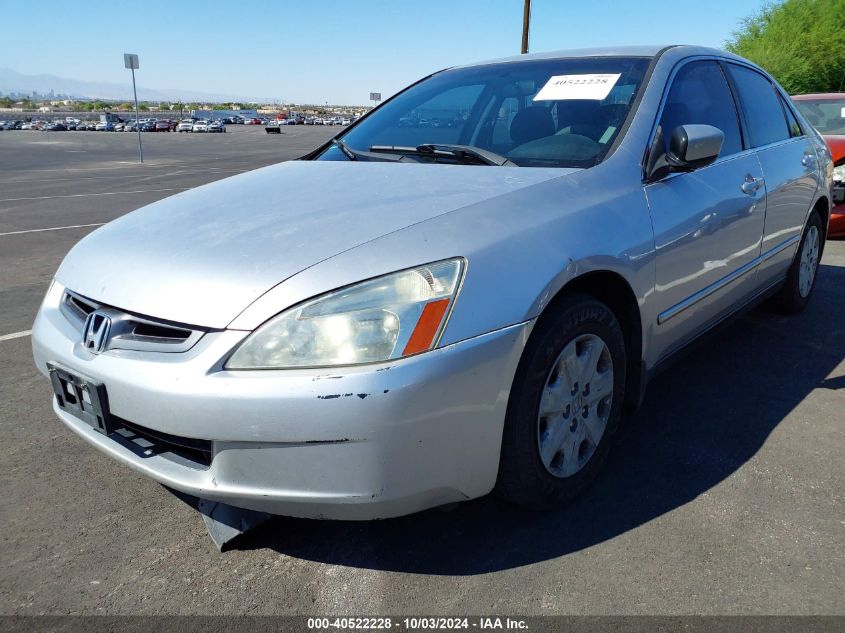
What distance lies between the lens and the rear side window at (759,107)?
3.43 meters

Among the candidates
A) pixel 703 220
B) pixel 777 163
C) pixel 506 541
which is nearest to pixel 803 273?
pixel 777 163

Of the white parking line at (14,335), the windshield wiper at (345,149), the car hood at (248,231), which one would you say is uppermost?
the windshield wiper at (345,149)

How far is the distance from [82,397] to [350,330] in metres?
0.85

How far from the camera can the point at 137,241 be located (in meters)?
2.16

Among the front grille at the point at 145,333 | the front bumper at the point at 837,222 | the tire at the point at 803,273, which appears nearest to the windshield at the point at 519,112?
the front grille at the point at 145,333

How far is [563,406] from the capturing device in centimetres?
212

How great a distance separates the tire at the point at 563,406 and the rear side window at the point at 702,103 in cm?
92

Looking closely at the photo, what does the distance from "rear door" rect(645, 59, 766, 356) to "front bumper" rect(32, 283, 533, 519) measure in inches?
36.8

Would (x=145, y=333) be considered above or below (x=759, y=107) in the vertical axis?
below

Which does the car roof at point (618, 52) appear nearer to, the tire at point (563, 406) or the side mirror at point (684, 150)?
the side mirror at point (684, 150)

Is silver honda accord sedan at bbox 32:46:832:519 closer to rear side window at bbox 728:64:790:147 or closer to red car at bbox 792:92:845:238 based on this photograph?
rear side window at bbox 728:64:790:147

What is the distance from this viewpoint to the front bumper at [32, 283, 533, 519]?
5.32 feet

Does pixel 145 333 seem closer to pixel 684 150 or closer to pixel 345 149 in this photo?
pixel 345 149

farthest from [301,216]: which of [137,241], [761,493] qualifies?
[761,493]
